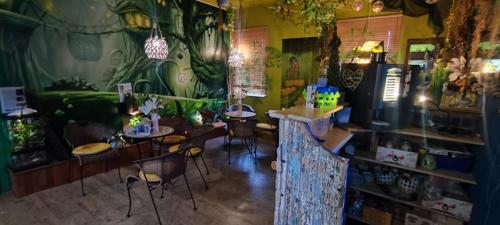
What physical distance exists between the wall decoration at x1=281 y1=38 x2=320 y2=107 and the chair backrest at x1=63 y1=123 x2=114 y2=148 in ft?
11.3

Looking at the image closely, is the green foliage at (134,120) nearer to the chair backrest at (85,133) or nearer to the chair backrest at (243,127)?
the chair backrest at (85,133)

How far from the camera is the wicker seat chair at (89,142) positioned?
124 inches

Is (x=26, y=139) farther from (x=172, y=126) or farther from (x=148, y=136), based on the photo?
(x=172, y=126)

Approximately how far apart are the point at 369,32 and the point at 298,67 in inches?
56.6

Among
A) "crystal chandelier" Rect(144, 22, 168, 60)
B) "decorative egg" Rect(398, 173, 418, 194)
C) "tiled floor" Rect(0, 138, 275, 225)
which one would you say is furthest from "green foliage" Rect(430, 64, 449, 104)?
"crystal chandelier" Rect(144, 22, 168, 60)

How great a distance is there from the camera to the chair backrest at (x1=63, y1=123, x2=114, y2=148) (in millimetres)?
3326

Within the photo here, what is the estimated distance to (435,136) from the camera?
2105 millimetres

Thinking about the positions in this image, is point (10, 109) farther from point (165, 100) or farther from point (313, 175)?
point (313, 175)

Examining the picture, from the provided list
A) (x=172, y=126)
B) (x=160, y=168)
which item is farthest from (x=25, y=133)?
(x=160, y=168)

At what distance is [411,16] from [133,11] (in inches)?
178

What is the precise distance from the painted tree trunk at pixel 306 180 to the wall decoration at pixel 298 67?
10.3ft

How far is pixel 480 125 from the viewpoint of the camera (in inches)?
80.2

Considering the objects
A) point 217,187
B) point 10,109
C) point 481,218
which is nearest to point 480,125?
point 481,218

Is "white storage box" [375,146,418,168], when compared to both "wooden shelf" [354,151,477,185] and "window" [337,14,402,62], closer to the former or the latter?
"wooden shelf" [354,151,477,185]
